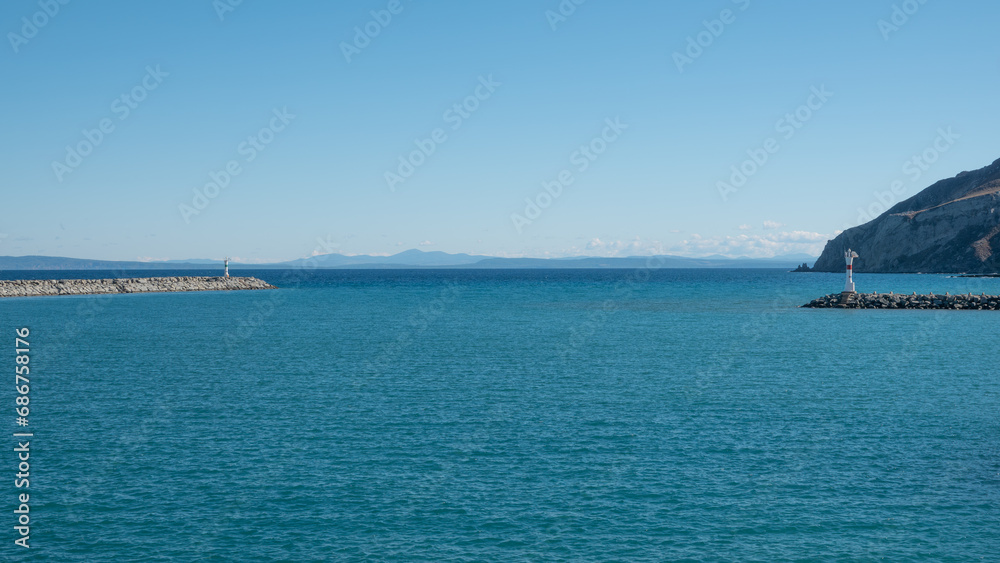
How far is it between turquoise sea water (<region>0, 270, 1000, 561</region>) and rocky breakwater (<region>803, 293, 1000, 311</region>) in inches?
1491

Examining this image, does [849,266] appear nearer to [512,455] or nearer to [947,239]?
[512,455]

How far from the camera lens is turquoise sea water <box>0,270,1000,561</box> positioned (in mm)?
14820

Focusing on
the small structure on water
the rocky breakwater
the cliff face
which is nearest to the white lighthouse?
the small structure on water

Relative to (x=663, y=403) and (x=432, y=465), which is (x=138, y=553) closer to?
(x=432, y=465)

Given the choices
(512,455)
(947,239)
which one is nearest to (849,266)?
(512,455)

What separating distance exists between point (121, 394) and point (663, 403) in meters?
20.4

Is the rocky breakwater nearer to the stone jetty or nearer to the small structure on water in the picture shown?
the small structure on water

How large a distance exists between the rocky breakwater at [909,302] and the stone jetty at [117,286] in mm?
99668

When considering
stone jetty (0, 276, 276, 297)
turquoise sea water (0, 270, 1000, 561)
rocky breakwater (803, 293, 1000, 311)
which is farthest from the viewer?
stone jetty (0, 276, 276, 297)

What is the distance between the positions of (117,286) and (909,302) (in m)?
112

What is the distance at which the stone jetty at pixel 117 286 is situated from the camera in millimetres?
106750

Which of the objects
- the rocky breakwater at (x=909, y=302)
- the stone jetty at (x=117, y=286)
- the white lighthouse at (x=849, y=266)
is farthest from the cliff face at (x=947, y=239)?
the stone jetty at (x=117, y=286)

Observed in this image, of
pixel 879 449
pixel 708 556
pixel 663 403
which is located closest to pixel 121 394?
pixel 663 403

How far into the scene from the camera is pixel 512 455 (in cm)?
2025
